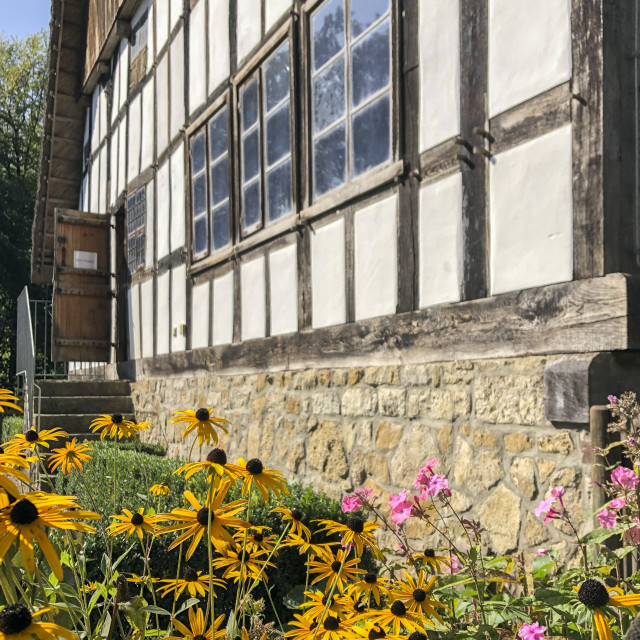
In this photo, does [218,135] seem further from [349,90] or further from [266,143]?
[349,90]

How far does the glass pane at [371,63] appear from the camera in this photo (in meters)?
4.50

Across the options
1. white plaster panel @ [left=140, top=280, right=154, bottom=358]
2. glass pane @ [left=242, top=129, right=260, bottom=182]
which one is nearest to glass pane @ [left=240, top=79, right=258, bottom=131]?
glass pane @ [left=242, top=129, right=260, bottom=182]

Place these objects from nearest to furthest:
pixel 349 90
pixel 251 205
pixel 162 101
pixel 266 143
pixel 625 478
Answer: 1. pixel 625 478
2. pixel 349 90
3. pixel 266 143
4. pixel 251 205
5. pixel 162 101

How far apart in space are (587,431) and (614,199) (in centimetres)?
92

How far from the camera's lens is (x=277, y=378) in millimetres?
5734

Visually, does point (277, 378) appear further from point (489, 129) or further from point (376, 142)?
point (489, 129)

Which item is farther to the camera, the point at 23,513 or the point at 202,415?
the point at 202,415

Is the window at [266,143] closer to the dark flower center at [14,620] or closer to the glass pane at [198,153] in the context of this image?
the glass pane at [198,153]

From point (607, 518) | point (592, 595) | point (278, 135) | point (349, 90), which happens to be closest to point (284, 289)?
point (278, 135)

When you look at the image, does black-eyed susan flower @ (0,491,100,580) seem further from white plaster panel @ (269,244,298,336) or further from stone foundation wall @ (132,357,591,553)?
white plaster panel @ (269,244,298,336)

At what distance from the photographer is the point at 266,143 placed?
614 centimetres

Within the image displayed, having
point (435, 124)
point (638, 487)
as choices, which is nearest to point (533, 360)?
point (638, 487)

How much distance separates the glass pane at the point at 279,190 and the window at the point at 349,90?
42 centimetres

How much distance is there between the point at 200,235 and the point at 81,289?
501cm
